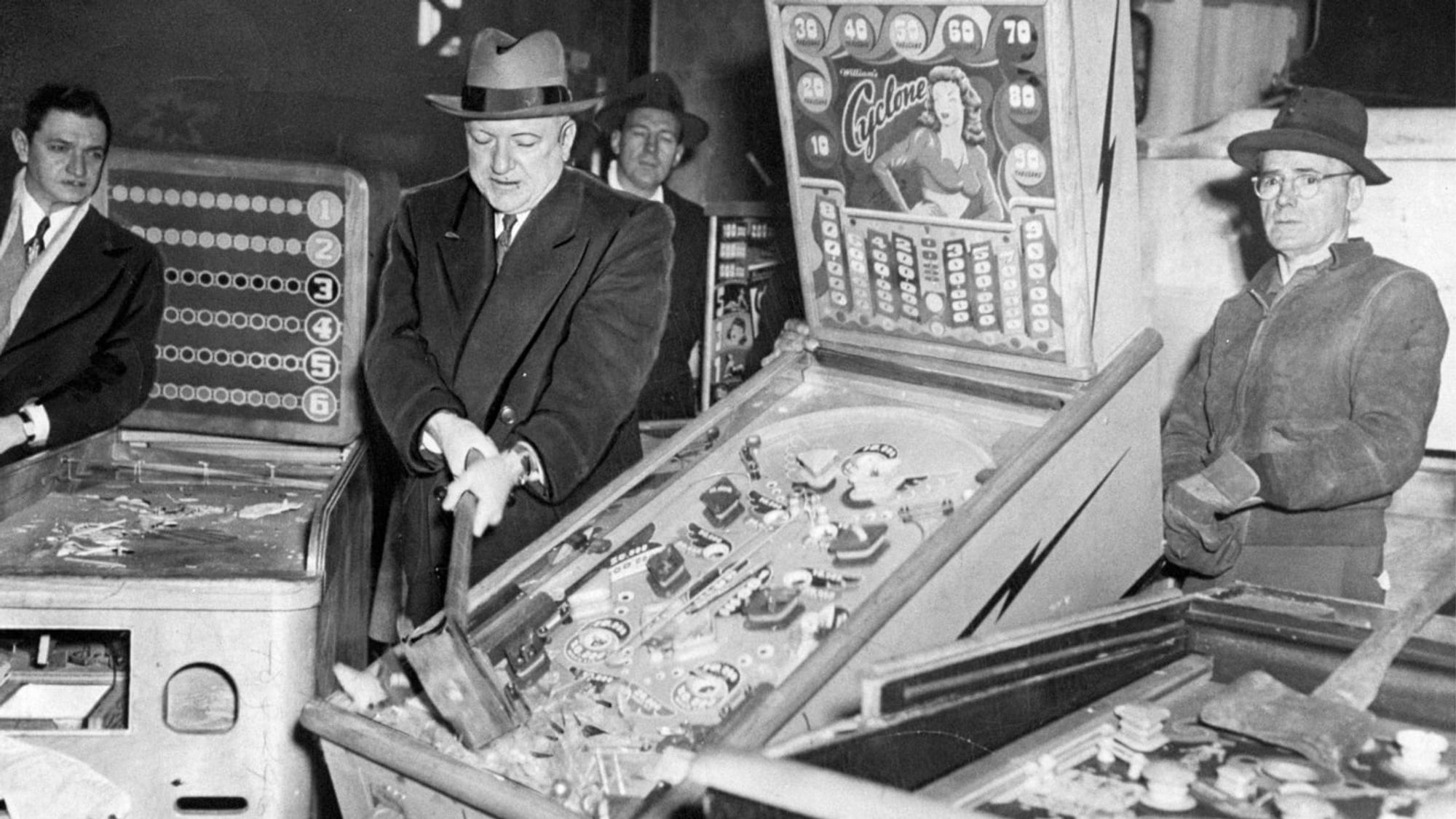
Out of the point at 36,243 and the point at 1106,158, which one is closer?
the point at 1106,158

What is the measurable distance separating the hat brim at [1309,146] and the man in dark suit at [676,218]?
1823 millimetres

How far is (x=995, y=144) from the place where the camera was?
92.8 inches

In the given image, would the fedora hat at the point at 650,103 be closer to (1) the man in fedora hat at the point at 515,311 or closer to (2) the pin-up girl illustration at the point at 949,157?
(1) the man in fedora hat at the point at 515,311

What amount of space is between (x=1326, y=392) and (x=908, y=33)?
1065 millimetres

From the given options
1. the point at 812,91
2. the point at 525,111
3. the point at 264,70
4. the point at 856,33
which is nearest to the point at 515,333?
the point at 525,111

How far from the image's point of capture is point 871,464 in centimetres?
238

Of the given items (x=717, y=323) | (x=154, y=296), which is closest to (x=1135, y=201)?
(x=717, y=323)

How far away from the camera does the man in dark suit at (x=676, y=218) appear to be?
4188 mm

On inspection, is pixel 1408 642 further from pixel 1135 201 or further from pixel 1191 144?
pixel 1191 144

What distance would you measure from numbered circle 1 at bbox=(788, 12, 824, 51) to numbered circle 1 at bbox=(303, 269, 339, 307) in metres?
1.28

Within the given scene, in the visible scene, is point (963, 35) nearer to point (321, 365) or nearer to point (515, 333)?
point (515, 333)

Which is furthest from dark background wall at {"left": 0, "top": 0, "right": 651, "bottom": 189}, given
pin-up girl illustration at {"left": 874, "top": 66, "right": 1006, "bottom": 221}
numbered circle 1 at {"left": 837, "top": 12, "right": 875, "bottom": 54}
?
pin-up girl illustration at {"left": 874, "top": 66, "right": 1006, "bottom": 221}

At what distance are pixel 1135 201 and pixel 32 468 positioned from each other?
A: 2.32 meters

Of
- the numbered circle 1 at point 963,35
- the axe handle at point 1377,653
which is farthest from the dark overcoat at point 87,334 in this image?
the axe handle at point 1377,653
